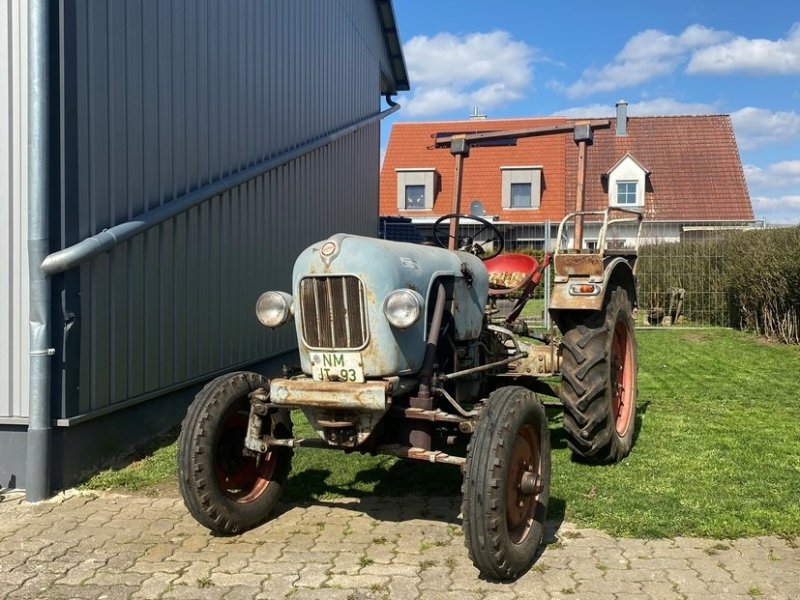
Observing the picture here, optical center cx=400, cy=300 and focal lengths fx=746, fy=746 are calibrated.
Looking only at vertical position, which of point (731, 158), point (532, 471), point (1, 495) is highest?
point (731, 158)

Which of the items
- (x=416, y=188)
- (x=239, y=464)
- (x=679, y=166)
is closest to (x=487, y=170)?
(x=416, y=188)

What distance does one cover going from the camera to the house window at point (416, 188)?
30797 millimetres

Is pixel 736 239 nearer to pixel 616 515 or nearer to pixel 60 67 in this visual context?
pixel 616 515

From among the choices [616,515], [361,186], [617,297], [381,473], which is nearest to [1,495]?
[381,473]

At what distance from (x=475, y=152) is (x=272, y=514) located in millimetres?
27719

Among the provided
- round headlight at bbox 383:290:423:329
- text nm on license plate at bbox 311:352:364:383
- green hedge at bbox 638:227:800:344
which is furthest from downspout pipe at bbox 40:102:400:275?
green hedge at bbox 638:227:800:344

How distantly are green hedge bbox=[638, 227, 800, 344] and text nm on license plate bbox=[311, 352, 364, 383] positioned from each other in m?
10.2

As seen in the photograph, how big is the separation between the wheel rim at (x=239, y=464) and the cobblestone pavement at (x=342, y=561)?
23 cm

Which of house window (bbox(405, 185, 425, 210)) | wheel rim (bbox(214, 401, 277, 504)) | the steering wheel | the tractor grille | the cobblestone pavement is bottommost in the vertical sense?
the cobblestone pavement

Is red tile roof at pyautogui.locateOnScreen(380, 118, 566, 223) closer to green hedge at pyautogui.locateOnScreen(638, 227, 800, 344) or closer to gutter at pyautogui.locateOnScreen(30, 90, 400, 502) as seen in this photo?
green hedge at pyautogui.locateOnScreen(638, 227, 800, 344)

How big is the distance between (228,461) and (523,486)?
1.66 metres

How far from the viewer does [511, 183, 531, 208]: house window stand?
3073 cm

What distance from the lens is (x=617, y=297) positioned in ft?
17.5

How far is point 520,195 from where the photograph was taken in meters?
30.8
